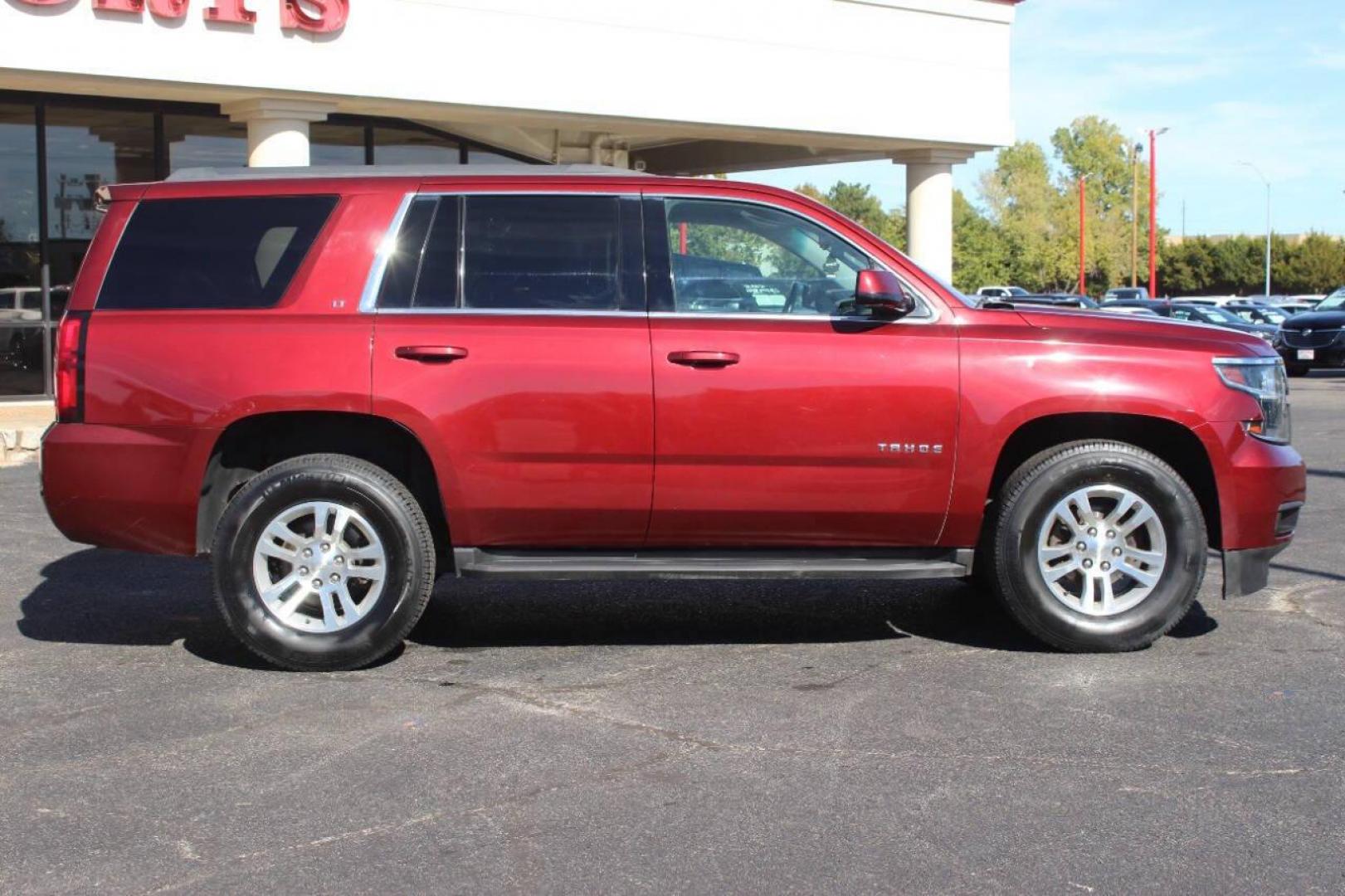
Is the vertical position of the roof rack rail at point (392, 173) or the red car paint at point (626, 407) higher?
the roof rack rail at point (392, 173)

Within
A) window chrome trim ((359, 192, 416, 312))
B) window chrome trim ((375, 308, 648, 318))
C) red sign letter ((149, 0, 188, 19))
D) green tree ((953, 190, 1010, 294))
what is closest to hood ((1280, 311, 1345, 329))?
red sign letter ((149, 0, 188, 19))

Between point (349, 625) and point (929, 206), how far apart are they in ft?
60.3

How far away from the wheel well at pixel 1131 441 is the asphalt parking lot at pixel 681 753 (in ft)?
2.18

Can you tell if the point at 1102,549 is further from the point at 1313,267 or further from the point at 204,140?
the point at 1313,267

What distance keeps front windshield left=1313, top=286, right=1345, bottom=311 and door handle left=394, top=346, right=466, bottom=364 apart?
26725mm

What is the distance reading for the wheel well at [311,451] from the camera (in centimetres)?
635

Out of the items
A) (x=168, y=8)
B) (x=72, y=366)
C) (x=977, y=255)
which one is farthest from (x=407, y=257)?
(x=977, y=255)

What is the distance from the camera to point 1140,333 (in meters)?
6.38

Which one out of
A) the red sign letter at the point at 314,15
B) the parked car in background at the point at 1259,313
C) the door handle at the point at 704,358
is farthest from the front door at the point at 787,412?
the parked car in background at the point at 1259,313

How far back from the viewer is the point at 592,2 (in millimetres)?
18875

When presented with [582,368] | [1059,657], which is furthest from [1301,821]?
[582,368]

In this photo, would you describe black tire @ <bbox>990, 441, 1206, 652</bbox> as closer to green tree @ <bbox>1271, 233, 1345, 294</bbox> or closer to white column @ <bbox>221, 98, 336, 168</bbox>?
white column @ <bbox>221, 98, 336, 168</bbox>

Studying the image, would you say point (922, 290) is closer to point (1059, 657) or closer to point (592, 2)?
point (1059, 657)

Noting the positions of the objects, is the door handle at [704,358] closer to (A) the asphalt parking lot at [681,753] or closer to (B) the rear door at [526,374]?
(B) the rear door at [526,374]
